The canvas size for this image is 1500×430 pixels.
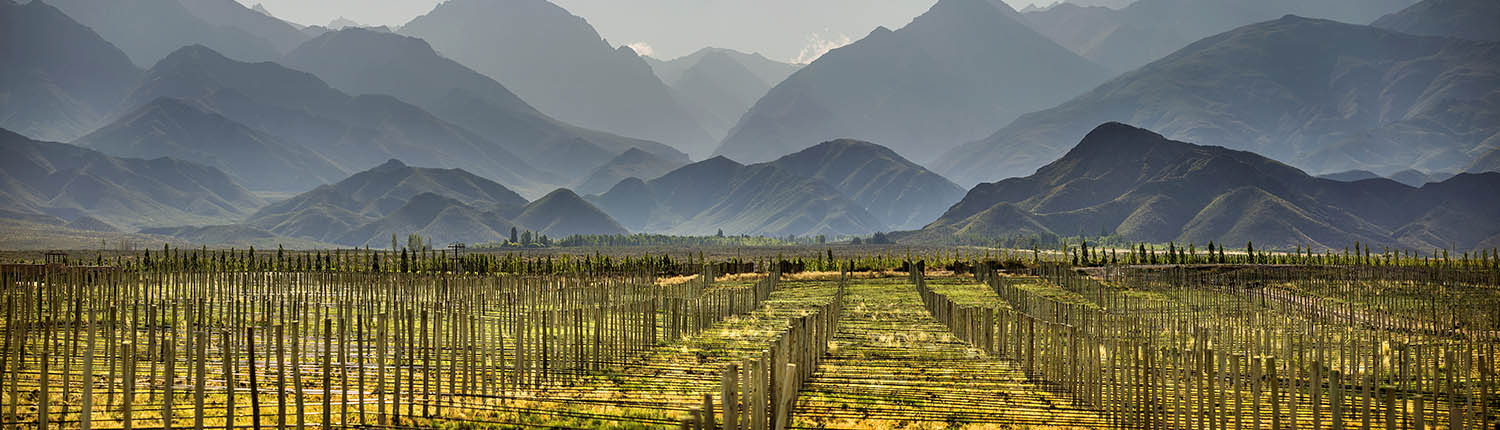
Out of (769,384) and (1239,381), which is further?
(769,384)

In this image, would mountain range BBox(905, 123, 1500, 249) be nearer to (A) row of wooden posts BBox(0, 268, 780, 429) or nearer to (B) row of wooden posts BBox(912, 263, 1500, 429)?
(B) row of wooden posts BBox(912, 263, 1500, 429)

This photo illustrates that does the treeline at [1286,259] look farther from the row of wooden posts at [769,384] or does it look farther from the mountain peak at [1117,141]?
the mountain peak at [1117,141]

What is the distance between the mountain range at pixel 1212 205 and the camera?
14000 centimetres

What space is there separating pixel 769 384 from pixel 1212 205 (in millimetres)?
146586

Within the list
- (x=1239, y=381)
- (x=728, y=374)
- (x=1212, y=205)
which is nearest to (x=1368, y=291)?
(x=1239, y=381)

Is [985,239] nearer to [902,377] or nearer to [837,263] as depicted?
[837,263]

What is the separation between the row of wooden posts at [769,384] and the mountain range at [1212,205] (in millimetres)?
127288

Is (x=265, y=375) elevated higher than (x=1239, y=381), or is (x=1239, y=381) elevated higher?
(x=1239, y=381)

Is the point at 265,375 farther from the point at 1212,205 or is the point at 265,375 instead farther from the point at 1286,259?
the point at 1212,205

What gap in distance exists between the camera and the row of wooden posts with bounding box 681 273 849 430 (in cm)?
912

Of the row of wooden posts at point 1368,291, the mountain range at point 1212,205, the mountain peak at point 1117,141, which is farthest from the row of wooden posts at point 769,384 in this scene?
the mountain peak at point 1117,141

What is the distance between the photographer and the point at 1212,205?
146 metres

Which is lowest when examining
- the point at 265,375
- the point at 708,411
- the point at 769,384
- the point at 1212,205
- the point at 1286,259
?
the point at 265,375

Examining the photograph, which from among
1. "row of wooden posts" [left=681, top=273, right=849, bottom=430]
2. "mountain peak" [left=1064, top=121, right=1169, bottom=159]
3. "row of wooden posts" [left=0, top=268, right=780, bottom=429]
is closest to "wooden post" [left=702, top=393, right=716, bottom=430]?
"row of wooden posts" [left=681, top=273, right=849, bottom=430]
